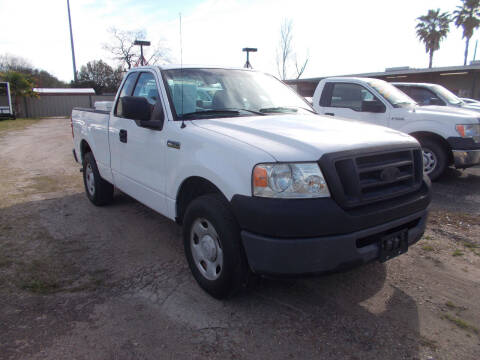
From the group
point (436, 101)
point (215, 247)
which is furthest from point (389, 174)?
point (436, 101)

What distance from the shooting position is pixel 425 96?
887cm

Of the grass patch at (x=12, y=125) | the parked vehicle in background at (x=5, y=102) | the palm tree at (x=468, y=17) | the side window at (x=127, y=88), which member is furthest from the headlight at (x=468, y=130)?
the palm tree at (x=468, y=17)

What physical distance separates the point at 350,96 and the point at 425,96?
8.17 feet

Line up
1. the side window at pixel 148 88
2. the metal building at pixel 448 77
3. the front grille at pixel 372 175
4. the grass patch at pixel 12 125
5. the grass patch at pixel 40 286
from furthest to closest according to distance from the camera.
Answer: the metal building at pixel 448 77 → the grass patch at pixel 12 125 → the side window at pixel 148 88 → the grass patch at pixel 40 286 → the front grille at pixel 372 175

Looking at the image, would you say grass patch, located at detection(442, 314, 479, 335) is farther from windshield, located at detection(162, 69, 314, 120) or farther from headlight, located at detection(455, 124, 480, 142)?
headlight, located at detection(455, 124, 480, 142)

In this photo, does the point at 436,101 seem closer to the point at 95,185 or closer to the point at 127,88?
the point at 127,88

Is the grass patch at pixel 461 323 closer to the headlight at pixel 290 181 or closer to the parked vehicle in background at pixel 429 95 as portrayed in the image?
the headlight at pixel 290 181

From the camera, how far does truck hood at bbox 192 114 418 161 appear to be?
2594 millimetres

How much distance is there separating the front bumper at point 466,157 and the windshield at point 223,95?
148 inches

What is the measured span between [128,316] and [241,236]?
1.09 m

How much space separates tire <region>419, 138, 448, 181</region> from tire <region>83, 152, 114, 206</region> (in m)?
5.48

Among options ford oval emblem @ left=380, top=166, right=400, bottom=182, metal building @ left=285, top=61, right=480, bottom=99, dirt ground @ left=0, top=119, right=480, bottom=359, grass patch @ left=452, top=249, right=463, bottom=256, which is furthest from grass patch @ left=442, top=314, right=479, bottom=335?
metal building @ left=285, top=61, right=480, bottom=99

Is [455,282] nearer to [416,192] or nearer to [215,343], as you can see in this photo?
[416,192]

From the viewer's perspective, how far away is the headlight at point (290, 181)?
2492 mm
